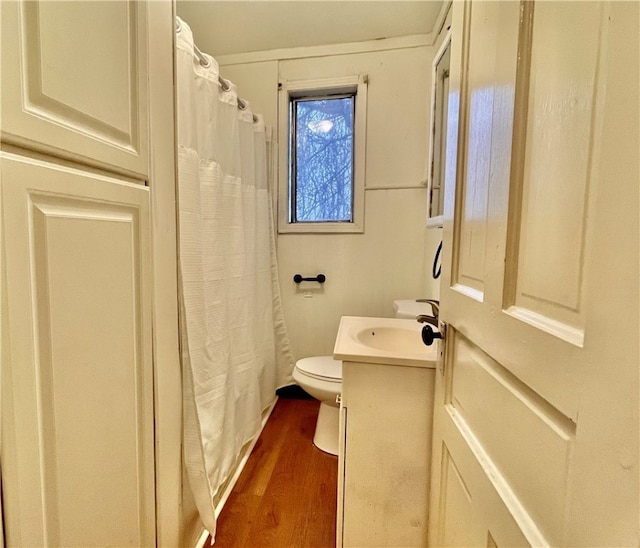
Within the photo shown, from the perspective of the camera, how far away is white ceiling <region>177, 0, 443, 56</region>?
1.62 meters

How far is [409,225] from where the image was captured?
6.54ft

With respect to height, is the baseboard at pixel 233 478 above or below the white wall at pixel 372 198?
below

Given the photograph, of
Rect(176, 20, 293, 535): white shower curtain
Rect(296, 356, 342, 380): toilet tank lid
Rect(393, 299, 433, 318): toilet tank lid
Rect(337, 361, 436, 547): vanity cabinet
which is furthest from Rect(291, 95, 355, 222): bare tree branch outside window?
Rect(337, 361, 436, 547): vanity cabinet

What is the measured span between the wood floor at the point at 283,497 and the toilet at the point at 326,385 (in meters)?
0.07

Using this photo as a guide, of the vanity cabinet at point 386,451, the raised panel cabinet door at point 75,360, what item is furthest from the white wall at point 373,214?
the raised panel cabinet door at point 75,360

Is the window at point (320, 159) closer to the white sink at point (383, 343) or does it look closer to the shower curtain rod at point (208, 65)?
the shower curtain rod at point (208, 65)

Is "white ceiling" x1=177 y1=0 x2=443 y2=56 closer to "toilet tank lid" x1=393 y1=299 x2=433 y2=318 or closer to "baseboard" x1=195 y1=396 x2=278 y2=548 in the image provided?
"toilet tank lid" x1=393 y1=299 x2=433 y2=318

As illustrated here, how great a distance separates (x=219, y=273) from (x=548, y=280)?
121 cm

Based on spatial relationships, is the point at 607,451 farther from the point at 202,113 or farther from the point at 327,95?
the point at 327,95

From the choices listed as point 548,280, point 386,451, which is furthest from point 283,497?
point 548,280

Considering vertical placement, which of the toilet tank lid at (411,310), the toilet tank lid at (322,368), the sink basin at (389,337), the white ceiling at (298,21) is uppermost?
the white ceiling at (298,21)

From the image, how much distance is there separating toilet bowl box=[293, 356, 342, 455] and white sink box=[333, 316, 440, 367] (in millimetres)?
383

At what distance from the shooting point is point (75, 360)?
0.57 m

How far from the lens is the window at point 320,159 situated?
2033 millimetres
